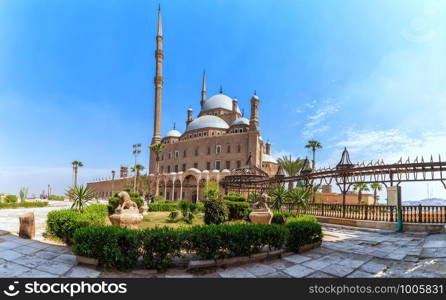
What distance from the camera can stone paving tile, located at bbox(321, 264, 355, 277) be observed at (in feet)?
18.4

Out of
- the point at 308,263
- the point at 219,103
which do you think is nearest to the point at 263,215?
the point at 308,263

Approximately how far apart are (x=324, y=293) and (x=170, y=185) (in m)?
48.8

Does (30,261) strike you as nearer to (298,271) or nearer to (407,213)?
(298,271)

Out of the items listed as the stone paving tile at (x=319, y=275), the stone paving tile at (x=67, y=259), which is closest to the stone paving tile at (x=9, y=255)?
the stone paving tile at (x=67, y=259)

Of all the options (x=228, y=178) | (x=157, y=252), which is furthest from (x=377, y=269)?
(x=228, y=178)

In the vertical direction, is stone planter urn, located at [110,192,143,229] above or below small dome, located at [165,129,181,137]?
below

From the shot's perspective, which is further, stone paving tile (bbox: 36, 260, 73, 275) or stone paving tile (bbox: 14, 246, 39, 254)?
stone paving tile (bbox: 14, 246, 39, 254)

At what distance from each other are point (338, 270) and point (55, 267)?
6.54 meters

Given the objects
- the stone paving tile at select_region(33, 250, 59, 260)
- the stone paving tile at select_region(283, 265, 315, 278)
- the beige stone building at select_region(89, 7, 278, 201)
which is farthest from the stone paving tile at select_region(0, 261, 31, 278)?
the beige stone building at select_region(89, 7, 278, 201)

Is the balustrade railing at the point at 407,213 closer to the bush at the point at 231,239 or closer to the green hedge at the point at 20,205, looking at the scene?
the bush at the point at 231,239

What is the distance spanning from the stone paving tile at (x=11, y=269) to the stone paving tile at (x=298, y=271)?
5.82m

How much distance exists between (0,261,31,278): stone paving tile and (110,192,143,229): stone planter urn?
3324mm

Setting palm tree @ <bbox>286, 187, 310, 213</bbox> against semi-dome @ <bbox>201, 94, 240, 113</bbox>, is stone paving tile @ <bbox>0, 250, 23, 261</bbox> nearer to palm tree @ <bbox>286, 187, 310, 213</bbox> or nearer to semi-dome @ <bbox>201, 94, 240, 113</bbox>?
palm tree @ <bbox>286, 187, 310, 213</bbox>

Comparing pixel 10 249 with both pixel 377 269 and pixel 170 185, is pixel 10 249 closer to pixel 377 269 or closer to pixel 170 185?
pixel 377 269
